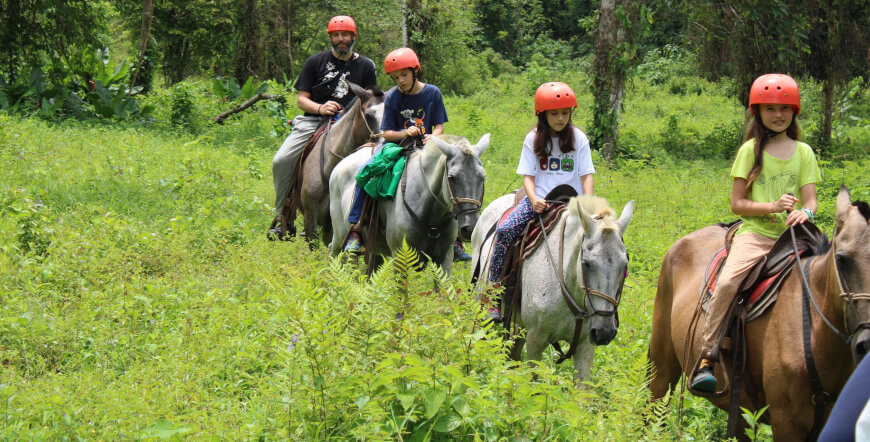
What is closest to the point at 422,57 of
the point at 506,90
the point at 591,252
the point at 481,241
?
the point at 506,90

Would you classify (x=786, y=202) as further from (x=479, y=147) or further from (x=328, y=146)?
(x=328, y=146)

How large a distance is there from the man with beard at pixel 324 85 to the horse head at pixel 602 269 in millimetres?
5079

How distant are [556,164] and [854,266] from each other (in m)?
2.54

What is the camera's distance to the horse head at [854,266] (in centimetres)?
341

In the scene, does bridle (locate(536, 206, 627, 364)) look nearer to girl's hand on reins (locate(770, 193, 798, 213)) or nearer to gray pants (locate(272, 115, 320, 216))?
girl's hand on reins (locate(770, 193, 798, 213))

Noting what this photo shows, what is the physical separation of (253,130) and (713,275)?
15400mm

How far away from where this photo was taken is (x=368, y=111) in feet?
27.9

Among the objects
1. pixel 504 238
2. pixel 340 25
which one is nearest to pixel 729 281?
pixel 504 238

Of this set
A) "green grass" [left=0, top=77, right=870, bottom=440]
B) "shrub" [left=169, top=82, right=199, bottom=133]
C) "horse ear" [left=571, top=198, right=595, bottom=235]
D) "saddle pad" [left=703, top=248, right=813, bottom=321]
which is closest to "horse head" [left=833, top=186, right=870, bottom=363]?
"saddle pad" [left=703, top=248, right=813, bottom=321]

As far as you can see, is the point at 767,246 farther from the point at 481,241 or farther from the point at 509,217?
the point at 481,241

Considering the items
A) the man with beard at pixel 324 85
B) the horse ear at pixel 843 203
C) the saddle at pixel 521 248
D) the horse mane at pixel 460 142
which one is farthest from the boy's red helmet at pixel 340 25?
the horse ear at pixel 843 203

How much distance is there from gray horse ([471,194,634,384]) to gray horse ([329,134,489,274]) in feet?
2.05

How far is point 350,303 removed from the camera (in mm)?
3785

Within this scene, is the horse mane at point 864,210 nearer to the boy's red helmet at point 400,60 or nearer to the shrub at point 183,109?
the boy's red helmet at point 400,60
